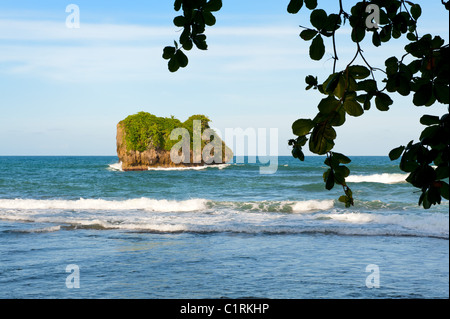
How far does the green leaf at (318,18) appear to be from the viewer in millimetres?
1714

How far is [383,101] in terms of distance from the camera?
1689 mm

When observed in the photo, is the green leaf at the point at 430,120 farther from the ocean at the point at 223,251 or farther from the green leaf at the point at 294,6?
the green leaf at the point at 294,6


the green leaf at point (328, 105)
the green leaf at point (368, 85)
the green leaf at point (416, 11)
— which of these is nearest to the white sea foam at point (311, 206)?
the green leaf at point (416, 11)

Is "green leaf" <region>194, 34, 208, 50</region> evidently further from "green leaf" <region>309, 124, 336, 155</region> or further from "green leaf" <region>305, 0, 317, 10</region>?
"green leaf" <region>309, 124, 336, 155</region>

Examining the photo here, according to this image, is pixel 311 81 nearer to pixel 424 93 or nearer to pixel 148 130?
pixel 424 93

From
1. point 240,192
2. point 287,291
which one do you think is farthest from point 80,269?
point 240,192

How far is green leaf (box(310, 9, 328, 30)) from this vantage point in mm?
1714

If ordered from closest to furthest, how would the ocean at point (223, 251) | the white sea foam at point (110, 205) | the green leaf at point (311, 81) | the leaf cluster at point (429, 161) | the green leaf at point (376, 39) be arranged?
the leaf cluster at point (429, 161), the green leaf at point (311, 81), the green leaf at point (376, 39), the ocean at point (223, 251), the white sea foam at point (110, 205)

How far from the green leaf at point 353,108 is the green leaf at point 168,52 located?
2.37ft

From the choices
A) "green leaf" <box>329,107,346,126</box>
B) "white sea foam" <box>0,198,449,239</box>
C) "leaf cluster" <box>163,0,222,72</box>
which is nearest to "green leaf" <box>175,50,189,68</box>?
"leaf cluster" <box>163,0,222,72</box>

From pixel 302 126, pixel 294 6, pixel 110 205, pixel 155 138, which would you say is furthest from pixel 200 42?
pixel 155 138

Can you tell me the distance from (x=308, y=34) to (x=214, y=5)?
42 centimetres

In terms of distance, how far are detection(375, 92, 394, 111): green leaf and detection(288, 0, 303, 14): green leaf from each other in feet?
1.63

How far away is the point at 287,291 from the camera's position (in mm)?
8461
